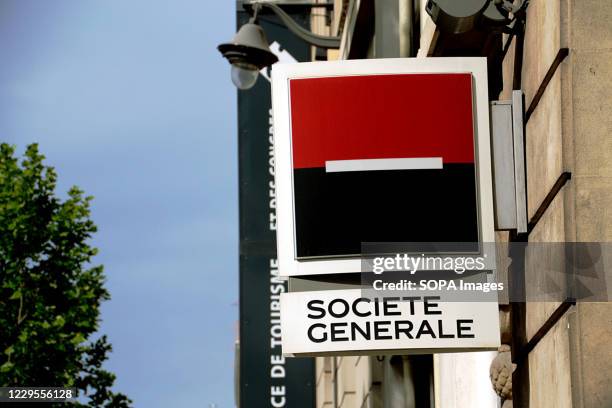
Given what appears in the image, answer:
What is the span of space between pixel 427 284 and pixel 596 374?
143 cm

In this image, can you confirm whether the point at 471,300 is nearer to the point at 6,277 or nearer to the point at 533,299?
the point at 533,299

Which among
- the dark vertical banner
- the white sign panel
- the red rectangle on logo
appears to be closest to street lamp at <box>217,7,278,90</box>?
the dark vertical banner

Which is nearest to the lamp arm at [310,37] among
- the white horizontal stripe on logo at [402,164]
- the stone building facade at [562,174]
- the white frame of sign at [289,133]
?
the stone building facade at [562,174]

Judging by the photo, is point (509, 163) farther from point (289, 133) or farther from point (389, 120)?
point (289, 133)

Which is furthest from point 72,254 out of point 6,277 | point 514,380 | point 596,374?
point 596,374

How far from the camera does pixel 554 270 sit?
7.04 m

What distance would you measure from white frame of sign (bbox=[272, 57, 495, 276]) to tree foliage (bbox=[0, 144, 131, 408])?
22961mm

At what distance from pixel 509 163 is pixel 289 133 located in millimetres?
1264

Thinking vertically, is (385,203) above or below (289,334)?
above

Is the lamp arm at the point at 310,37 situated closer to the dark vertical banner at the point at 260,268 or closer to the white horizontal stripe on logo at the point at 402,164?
the dark vertical banner at the point at 260,268

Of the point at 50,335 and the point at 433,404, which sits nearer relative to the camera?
the point at 433,404

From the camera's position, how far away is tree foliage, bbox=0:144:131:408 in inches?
1199

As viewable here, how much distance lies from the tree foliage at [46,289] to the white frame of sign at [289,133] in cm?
2296

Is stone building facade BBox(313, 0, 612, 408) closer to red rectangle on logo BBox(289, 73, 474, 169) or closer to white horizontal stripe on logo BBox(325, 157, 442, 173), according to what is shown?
red rectangle on logo BBox(289, 73, 474, 169)
